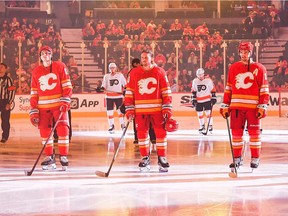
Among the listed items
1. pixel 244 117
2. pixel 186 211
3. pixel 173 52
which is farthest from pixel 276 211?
pixel 173 52

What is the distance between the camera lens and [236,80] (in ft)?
30.3

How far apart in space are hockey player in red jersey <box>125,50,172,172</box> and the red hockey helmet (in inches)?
2.2

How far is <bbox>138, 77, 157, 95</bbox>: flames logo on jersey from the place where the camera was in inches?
370

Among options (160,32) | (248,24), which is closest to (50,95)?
(160,32)

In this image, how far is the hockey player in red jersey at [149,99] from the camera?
30.8ft

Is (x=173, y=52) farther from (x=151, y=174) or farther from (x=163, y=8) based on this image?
(x=151, y=174)

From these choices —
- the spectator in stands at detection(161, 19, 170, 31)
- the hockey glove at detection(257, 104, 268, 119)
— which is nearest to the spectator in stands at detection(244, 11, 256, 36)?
the spectator in stands at detection(161, 19, 170, 31)

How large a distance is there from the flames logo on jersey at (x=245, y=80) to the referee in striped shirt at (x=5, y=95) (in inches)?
227

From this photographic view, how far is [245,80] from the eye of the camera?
9.20m

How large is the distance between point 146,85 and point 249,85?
50.7 inches

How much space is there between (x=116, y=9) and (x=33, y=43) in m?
7.74

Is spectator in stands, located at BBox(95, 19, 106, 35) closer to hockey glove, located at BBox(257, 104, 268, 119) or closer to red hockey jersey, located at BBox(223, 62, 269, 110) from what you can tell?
red hockey jersey, located at BBox(223, 62, 269, 110)

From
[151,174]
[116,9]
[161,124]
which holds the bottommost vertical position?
[151,174]

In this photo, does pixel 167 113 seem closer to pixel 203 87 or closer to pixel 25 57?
pixel 203 87
